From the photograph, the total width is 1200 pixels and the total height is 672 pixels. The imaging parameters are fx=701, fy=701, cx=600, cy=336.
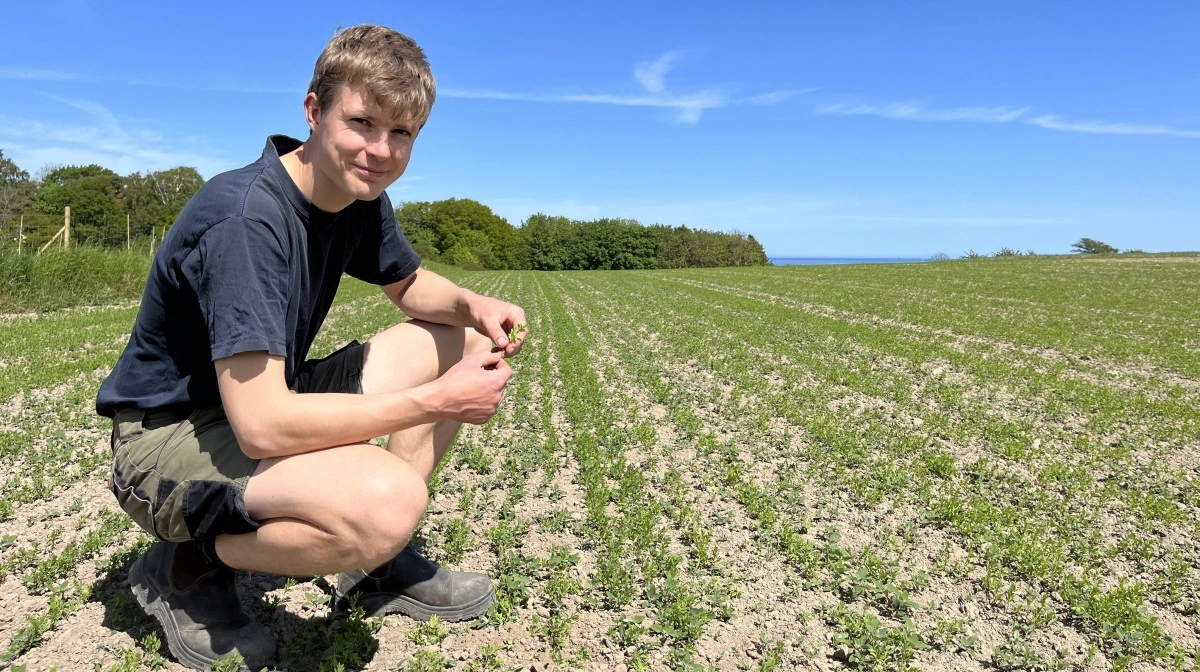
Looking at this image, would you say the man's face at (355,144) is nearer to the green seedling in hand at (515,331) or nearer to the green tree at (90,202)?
the green seedling in hand at (515,331)

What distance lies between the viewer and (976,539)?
399cm

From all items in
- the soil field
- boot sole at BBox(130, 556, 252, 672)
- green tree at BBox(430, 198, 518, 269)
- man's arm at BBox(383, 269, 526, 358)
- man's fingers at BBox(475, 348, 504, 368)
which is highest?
green tree at BBox(430, 198, 518, 269)

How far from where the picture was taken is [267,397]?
6.80 ft

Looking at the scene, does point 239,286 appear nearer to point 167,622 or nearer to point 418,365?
point 418,365

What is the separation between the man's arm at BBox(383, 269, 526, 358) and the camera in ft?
9.97

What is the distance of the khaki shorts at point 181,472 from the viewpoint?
2191mm

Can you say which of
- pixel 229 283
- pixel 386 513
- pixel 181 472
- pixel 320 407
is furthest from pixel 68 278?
pixel 386 513

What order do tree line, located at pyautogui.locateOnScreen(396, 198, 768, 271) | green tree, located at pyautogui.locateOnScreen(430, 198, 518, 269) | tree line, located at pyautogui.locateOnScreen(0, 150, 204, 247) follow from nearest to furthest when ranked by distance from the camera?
tree line, located at pyautogui.locateOnScreen(0, 150, 204, 247), tree line, located at pyautogui.locateOnScreen(396, 198, 768, 271), green tree, located at pyautogui.locateOnScreen(430, 198, 518, 269)

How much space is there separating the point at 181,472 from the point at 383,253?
1212 millimetres

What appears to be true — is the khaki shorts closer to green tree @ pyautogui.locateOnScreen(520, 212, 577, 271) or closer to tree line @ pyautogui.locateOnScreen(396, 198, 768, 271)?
tree line @ pyautogui.locateOnScreen(396, 198, 768, 271)

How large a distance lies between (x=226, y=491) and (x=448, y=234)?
10894cm

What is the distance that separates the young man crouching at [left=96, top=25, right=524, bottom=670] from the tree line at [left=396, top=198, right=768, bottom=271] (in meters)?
86.7

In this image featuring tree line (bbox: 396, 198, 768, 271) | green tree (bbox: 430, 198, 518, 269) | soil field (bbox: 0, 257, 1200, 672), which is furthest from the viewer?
green tree (bbox: 430, 198, 518, 269)

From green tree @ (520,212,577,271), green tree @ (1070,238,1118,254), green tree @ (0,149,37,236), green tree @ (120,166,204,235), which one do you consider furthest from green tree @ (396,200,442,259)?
green tree @ (1070,238,1118,254)
